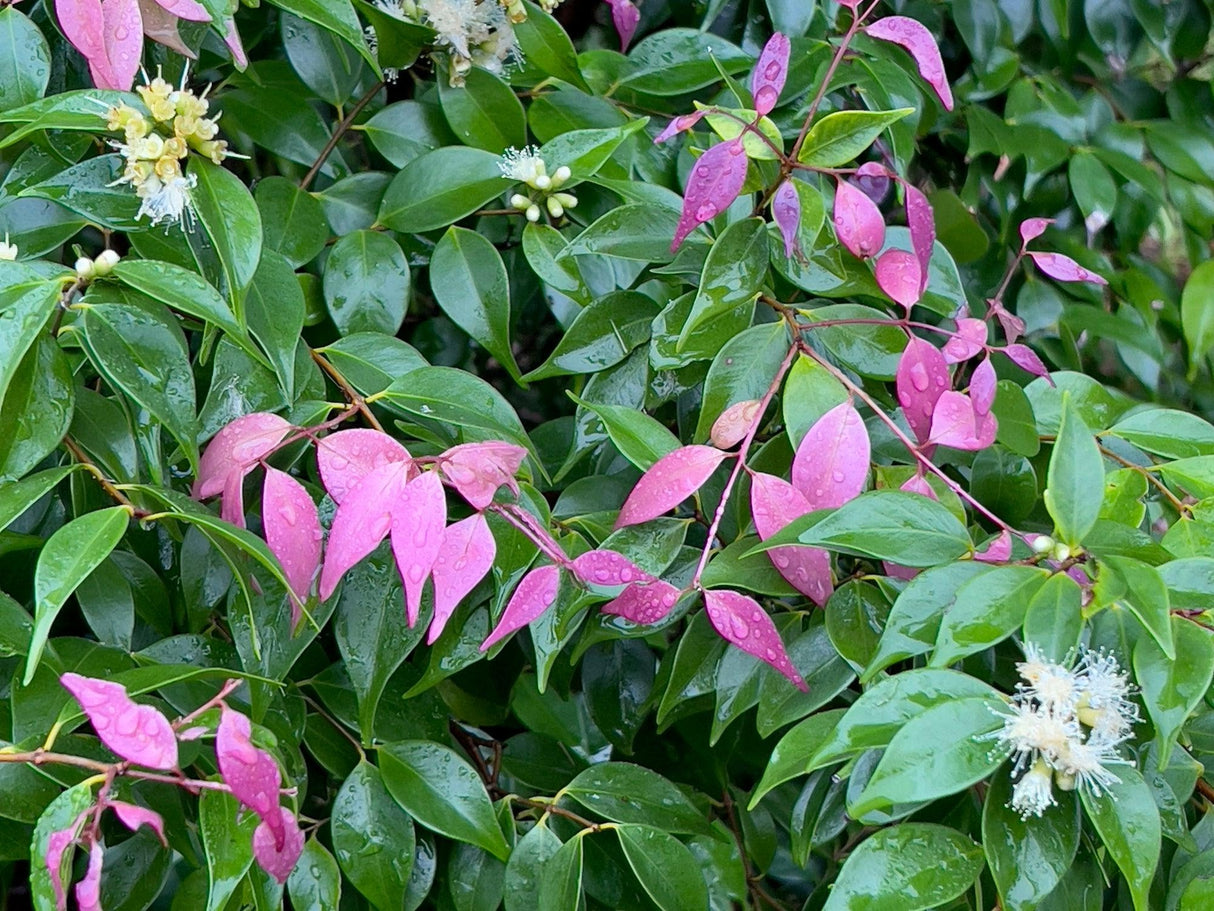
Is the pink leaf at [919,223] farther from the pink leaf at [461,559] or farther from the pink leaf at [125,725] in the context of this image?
the pink leaf at [125,725]

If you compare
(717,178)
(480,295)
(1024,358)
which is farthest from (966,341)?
(480,295)

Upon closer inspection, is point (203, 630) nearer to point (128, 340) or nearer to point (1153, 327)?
point (128, 340)

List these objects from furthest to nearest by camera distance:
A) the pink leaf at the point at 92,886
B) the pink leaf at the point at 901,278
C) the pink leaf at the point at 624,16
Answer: the pink leaf at the point at 624,16 → the pink leaf at the point at 901,278 → the pink leaf at the point at 92,886

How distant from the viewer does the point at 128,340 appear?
0.47m

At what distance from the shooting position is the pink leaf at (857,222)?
0.56 metres

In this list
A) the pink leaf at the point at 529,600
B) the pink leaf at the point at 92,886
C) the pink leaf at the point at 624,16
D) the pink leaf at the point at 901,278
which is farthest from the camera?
the pink leaf at the point at 624,16

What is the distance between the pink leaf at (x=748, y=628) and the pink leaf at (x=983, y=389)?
0.14m

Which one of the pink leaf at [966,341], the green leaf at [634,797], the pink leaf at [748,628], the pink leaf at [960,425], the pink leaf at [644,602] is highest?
the pink leaf at [966,341]

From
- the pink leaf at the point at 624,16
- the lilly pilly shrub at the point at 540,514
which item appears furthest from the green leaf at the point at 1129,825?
the pink leaf at the point at 624,16

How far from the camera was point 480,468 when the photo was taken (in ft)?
1.59

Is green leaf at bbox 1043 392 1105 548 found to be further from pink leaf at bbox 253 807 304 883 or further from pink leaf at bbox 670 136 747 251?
pink leaf at bbox 253 807 304 883

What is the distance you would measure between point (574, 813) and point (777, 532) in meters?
0.20

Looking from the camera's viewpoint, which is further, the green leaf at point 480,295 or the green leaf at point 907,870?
the green leaf at point 480,295

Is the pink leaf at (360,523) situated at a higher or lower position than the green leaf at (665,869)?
higher
